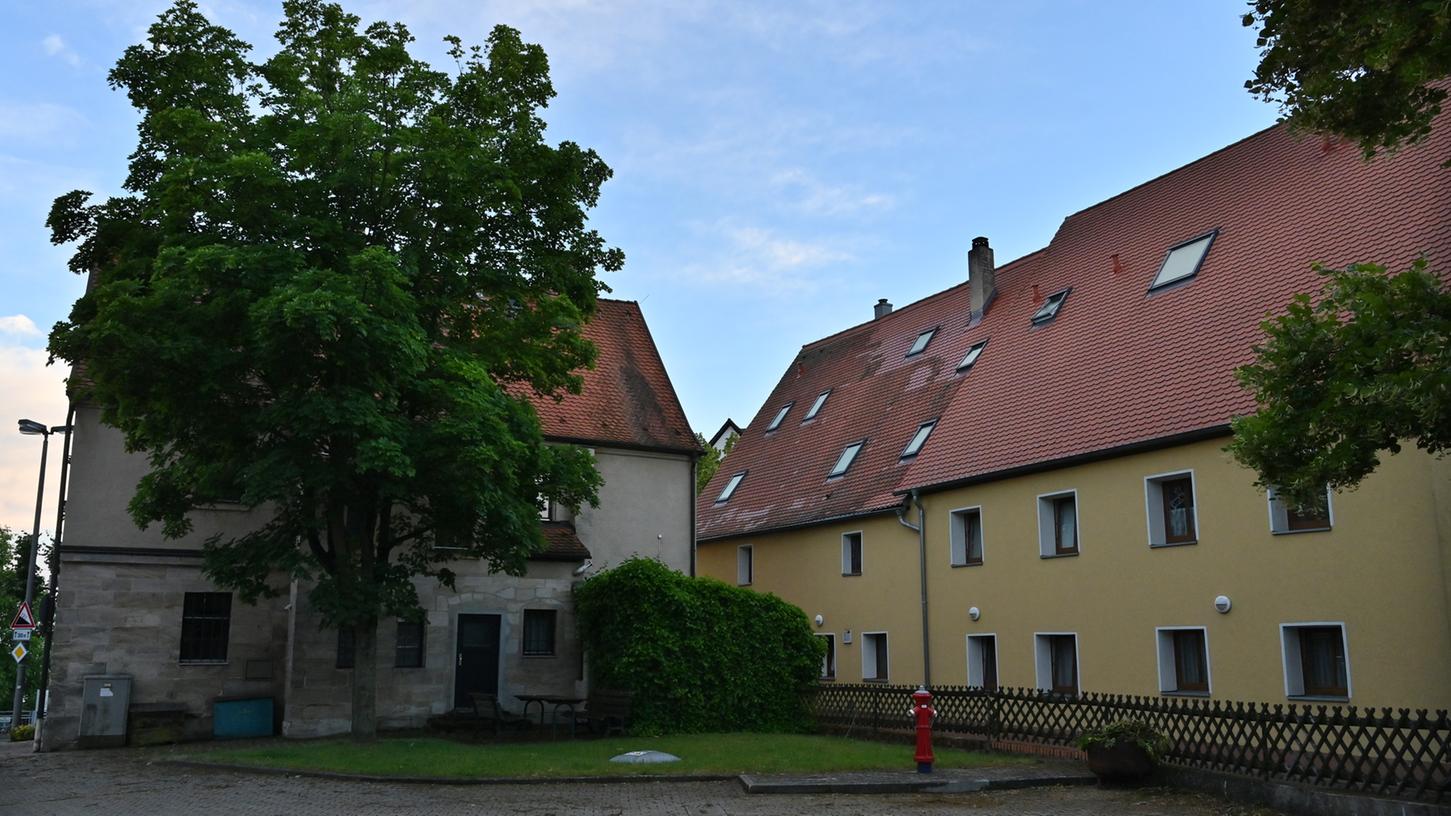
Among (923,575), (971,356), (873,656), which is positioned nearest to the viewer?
(923,575)

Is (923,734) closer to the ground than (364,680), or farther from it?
closer to the ground

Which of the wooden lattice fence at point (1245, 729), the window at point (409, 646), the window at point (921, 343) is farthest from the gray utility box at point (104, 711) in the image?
the window at point (921, 343)

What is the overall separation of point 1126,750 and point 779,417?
75.3ft

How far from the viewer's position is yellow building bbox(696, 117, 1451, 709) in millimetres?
16406

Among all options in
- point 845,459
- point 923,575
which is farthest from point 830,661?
point 845,459

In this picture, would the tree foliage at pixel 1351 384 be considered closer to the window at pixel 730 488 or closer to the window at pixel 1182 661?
the window at pixel 1182 661

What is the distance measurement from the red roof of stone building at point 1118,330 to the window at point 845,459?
1.04 feet

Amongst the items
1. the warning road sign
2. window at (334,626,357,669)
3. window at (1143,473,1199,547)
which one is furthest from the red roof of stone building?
the warning road sign

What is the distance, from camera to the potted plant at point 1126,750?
46.2ft

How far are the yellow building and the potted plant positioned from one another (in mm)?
3568

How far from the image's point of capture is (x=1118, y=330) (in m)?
23.1

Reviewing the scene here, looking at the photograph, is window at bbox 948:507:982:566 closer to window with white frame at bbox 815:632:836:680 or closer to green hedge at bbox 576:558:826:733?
green hedge at bbox 576:558:826:733

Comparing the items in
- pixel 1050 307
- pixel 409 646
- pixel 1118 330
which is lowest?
pixel 409 646

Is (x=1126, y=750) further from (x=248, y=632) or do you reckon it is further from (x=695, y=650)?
(x=248, y=632)
